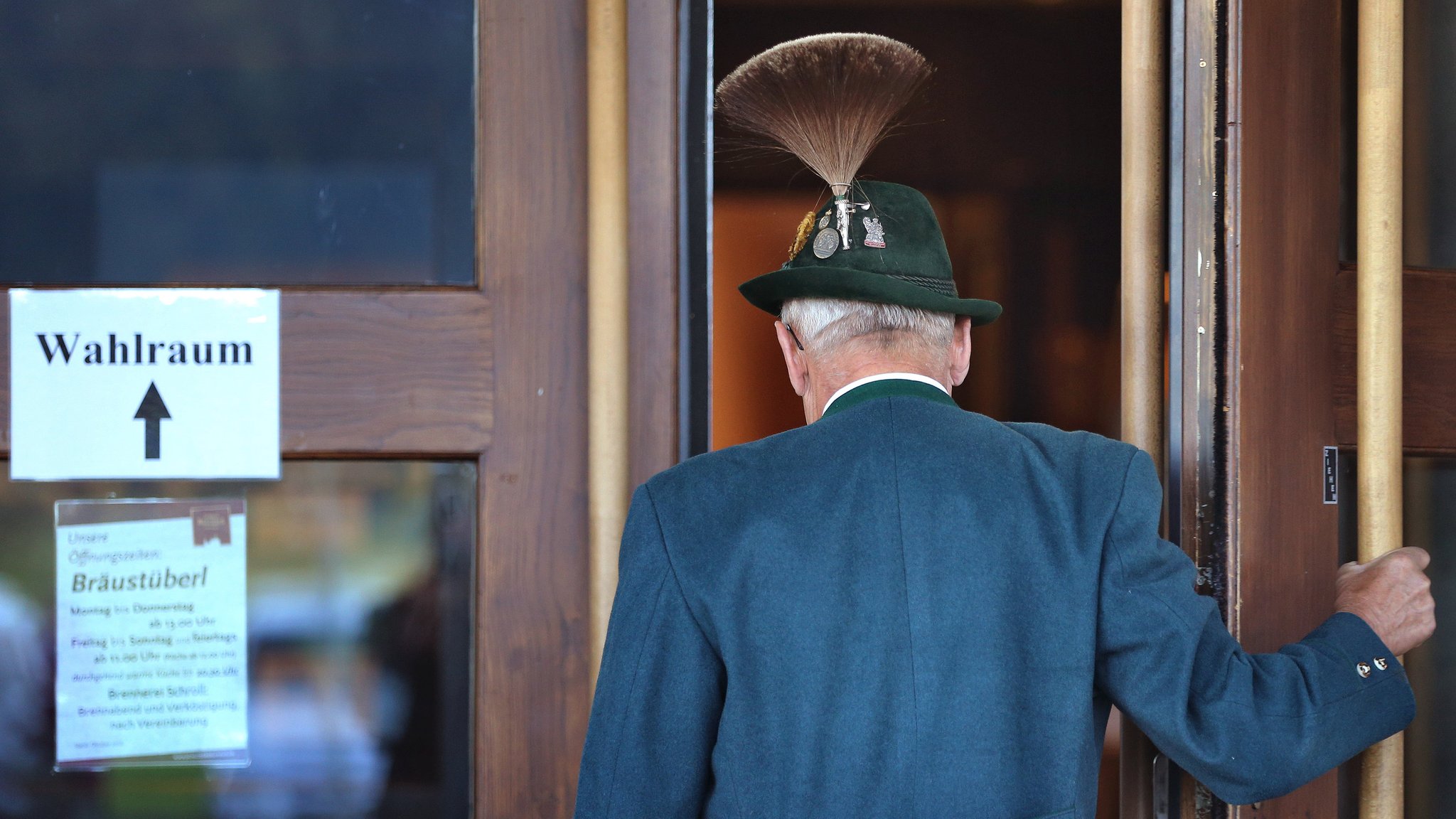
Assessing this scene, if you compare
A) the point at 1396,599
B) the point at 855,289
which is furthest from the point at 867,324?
the point at 1396,599

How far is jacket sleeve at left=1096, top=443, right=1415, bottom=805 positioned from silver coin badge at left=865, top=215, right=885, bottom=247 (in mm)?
290

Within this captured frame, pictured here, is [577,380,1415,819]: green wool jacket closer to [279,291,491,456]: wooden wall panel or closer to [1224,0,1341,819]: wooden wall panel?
[1224,0,1341,819]: wooden wall panel

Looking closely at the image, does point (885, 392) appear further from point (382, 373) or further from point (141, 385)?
point (141, 385)

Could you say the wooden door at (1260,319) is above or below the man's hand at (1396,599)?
above

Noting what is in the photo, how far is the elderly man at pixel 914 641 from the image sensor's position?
0.92m

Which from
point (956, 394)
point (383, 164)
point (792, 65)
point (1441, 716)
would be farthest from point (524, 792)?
point (956, 394)

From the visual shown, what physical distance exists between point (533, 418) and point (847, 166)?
46cm

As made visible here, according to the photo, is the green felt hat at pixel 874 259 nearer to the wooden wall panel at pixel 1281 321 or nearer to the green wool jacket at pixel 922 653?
the green wool jacket at pixel 922 653

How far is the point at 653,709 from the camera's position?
0.96 m

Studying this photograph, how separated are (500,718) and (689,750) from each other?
1.30ft

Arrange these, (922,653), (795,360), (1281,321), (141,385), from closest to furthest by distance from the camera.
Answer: (922,653), (795,360), (1281,321), (141,385)

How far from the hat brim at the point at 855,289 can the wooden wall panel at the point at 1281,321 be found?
0.32m

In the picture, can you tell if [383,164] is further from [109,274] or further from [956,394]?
[956,394]

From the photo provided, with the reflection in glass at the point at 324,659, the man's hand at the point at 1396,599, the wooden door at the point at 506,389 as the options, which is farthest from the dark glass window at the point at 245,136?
the man's hand at the point at 1396,599
